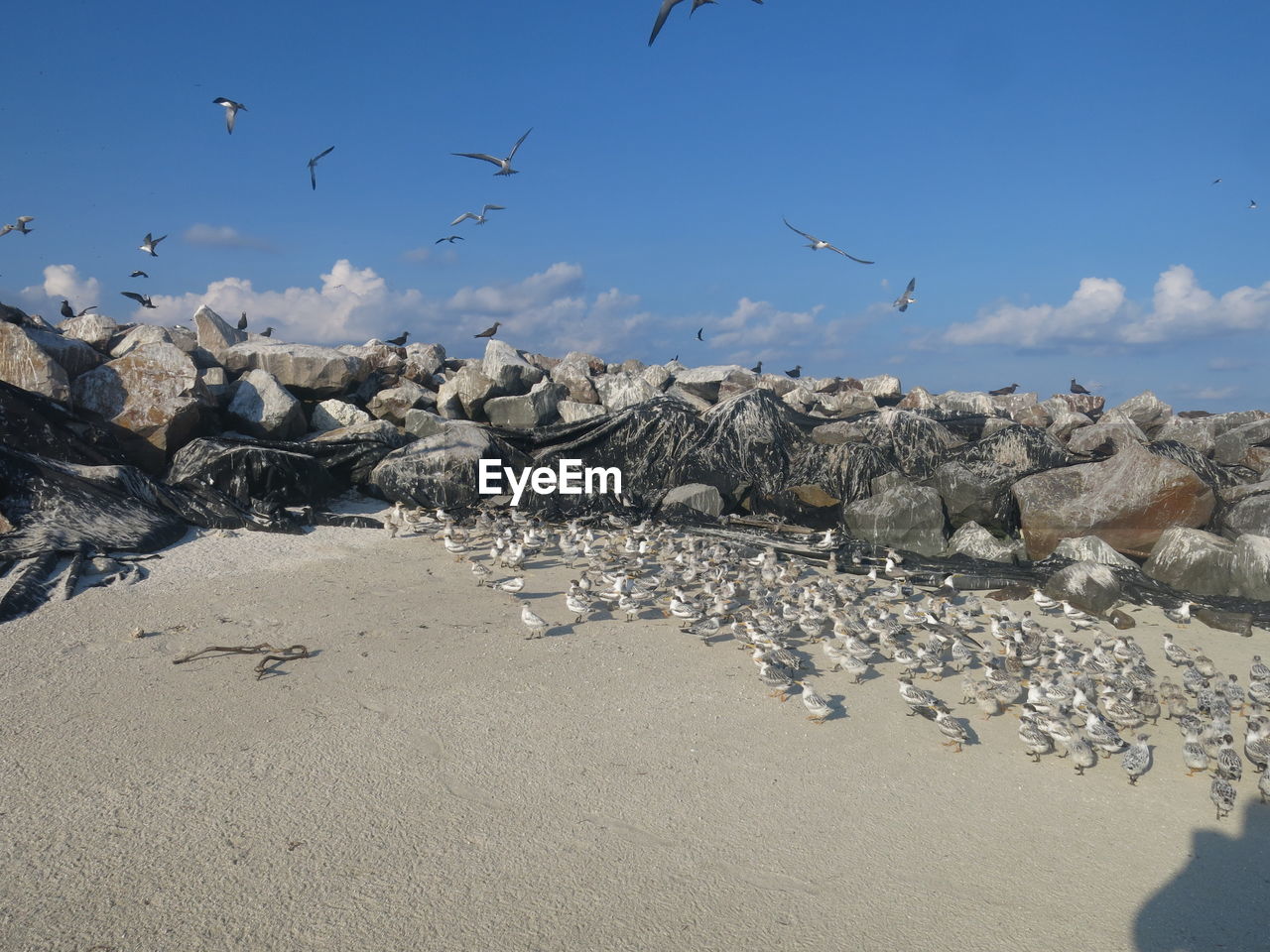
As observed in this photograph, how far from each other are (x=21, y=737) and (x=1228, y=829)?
7253 millimetres

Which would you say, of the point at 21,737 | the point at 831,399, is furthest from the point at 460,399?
the point at 21,737

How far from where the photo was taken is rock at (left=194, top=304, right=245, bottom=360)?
14.1 metres

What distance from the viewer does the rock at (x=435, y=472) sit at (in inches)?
460

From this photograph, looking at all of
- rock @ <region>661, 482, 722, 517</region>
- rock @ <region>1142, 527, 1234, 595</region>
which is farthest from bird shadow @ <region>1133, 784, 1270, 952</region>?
rock @ <region>661, 482, 722, 517</region>

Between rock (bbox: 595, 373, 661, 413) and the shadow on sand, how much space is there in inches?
465

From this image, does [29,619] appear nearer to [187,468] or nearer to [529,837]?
[187,468]

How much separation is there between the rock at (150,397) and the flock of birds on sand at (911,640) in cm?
343

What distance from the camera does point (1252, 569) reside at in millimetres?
9086

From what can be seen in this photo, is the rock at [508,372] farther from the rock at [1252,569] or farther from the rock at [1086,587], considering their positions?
the rock at [1252,569]

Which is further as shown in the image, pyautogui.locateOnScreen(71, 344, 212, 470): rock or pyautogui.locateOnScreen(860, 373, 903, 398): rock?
pyautogui.locateOnScreen(860, 373, 903, 398): rock

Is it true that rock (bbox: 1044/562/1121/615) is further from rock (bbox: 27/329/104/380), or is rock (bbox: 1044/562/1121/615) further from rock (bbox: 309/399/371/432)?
rock (bbox: 27/329/104/380)

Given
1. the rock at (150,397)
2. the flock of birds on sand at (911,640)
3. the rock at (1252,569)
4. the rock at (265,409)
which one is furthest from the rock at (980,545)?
the rock at (150,397)

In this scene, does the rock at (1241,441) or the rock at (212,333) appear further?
the rock at (212,333)

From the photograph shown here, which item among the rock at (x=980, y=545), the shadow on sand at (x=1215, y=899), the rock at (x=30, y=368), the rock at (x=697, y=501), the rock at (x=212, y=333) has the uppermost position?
the rock at (x=212, y=333)
